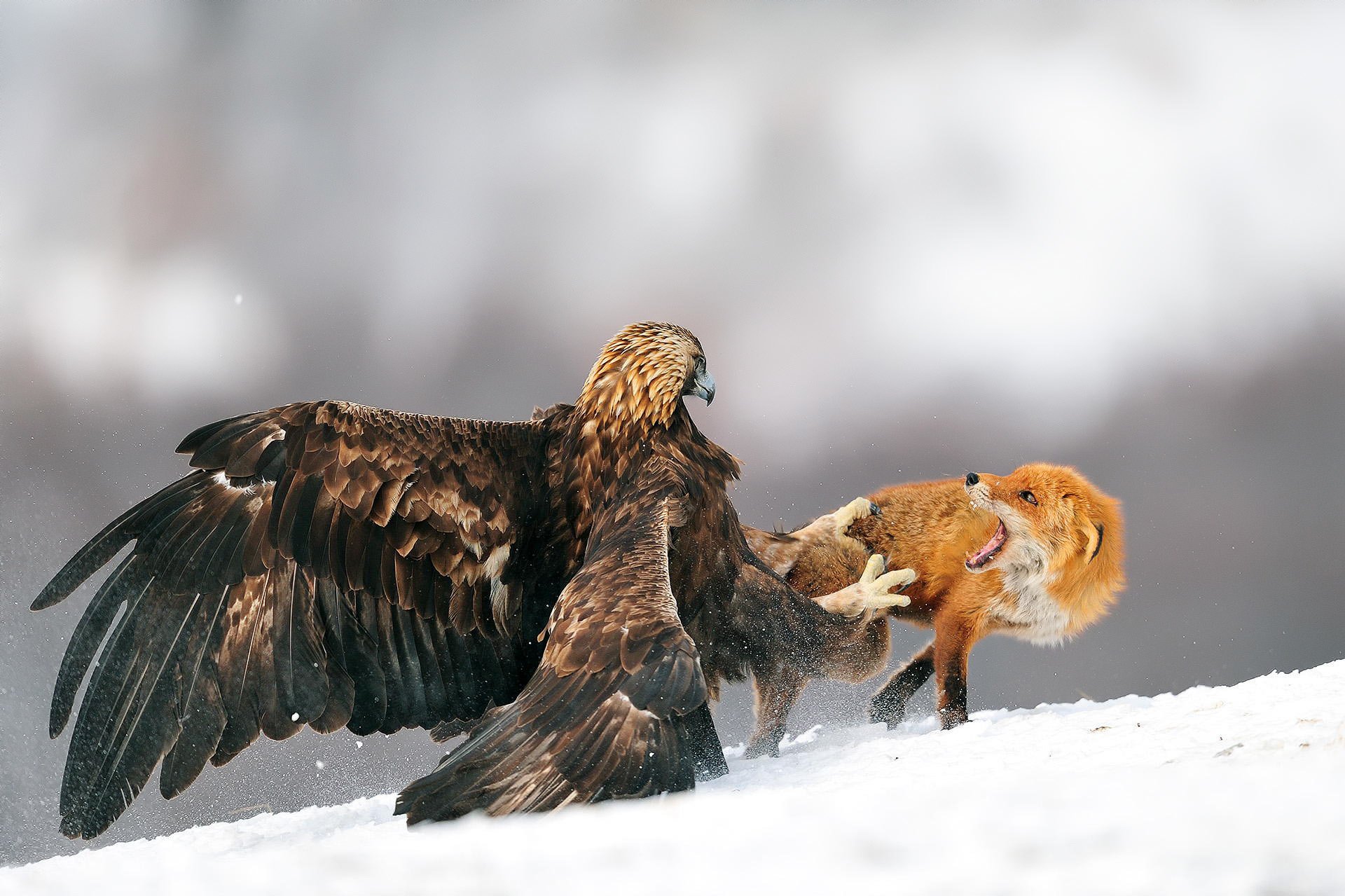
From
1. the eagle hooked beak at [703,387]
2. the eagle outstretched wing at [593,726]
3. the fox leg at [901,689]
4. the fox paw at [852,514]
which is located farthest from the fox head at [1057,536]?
the eagle outstretched wing at [593,726]

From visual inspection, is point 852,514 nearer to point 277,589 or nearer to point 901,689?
point 901,689

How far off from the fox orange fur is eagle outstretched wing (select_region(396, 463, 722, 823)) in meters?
1.67

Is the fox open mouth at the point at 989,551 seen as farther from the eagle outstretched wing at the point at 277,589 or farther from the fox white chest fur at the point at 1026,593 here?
the eagle outstretched wing at the point at 277,589

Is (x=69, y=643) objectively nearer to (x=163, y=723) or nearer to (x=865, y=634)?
(x=163, y=723)

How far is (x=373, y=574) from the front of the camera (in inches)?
171

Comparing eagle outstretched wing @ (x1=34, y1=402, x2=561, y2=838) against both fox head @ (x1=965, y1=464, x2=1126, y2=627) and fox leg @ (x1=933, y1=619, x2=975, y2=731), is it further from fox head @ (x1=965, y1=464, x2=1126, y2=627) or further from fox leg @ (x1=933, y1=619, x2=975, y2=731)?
fox head @ (x1=965, y1=464, x2=1126, y2=627)

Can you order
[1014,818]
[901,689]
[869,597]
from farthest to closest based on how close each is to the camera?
[901,689] < [869,597] < [1014,818]

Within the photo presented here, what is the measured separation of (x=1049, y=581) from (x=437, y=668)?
276 centimetres

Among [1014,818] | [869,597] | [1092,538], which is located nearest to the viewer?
[1014,818]

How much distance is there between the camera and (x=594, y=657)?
3305mm

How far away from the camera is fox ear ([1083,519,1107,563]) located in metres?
4.85

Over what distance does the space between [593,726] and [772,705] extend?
2065mm

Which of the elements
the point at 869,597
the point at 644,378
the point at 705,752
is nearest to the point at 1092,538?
the point at 869,597

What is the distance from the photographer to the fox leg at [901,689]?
17.0 ft
